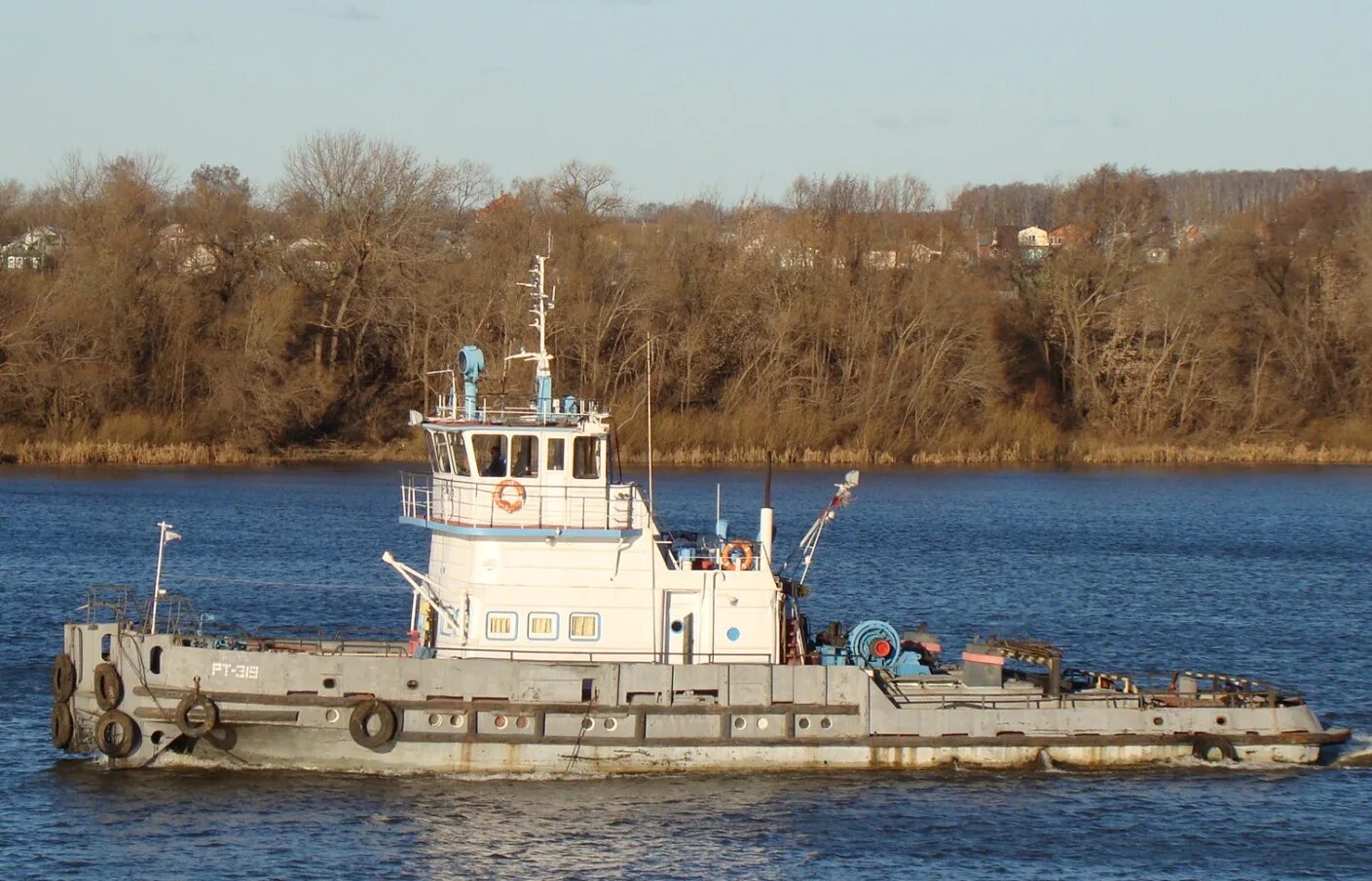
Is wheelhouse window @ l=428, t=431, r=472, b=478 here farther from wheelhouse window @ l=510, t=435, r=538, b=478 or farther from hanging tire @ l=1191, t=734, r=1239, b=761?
hanging tire @ l=1191, t=734, r=1239, b=761

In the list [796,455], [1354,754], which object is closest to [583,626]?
[1354,754]

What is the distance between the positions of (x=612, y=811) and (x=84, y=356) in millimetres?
49675

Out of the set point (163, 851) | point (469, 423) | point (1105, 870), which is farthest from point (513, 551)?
point (1105, 870)

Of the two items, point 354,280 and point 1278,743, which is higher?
point 354,280

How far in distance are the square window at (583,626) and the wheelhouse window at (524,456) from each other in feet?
6.19

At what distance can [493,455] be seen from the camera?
22.6 meters

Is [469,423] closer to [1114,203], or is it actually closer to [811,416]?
[811,416]

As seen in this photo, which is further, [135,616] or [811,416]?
[811,416]

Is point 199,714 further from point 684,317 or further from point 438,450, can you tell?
point 684,317

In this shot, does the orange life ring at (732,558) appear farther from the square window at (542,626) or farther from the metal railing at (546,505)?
the square window at (542,626)

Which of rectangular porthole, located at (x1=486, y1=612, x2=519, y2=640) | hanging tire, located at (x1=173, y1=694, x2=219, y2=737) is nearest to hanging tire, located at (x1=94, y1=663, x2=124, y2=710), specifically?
hanging tire, located at (x1=173, y1=694, x2=219, y2=737)

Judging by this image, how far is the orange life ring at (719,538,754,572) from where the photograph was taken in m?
22.7

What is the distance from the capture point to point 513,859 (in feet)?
63.3

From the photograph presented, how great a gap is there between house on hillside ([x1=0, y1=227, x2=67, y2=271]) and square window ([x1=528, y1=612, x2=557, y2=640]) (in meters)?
54.2
